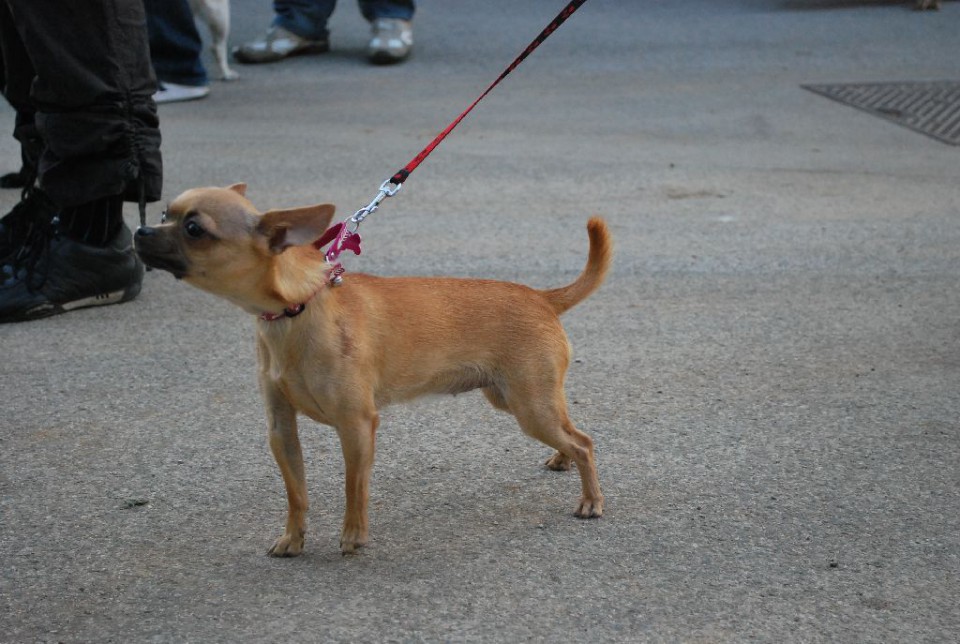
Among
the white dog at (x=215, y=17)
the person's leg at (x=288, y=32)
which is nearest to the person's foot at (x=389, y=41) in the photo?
the person's leg at (x=288, y=32)

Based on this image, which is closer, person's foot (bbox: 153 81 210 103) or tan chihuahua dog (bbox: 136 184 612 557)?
tan chihuahua dog (bbox: 136 184 612 557)

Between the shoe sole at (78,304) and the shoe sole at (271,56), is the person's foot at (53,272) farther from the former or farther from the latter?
the shoe sole at (271,56)

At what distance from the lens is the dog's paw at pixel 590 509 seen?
311 cm

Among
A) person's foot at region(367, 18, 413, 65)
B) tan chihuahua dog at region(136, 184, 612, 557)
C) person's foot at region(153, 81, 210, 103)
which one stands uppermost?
tan chihuahua dog at region(136, 184, 612, 557)

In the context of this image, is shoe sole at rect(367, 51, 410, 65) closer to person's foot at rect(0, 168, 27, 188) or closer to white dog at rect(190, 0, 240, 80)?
white dog at rect(190, 0, 240, 80)

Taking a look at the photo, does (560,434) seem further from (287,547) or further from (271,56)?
(271,56)

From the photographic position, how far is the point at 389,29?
30.0 ft

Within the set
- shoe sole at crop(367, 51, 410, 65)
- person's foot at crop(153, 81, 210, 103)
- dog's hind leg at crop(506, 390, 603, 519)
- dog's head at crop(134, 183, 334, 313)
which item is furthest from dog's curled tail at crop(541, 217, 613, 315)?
shoe sole at crop(367, 51, 410, 65)

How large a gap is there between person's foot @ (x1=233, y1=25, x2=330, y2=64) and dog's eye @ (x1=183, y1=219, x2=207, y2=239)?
672cm

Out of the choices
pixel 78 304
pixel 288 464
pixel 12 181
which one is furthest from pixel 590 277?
pixel 12 181

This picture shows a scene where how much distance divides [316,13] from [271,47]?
1.45 feet

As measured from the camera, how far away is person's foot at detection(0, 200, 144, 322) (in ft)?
14.7

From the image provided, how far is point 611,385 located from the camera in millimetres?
4012

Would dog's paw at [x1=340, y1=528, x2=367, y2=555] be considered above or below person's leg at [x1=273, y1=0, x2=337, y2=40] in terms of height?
above
